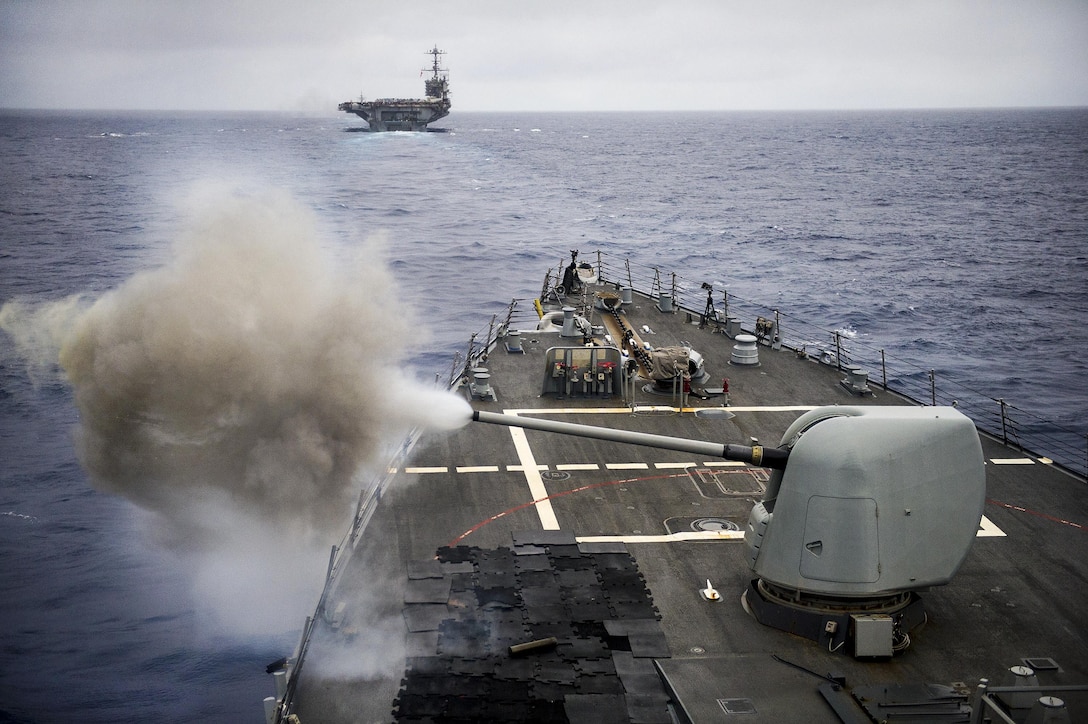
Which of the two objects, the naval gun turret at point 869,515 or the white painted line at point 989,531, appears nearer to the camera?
the naval gun turret at point 869,515

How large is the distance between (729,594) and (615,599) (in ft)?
7.93

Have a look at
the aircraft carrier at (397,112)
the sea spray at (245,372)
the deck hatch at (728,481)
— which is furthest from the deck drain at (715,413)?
the aircraft carrier at (397,112)

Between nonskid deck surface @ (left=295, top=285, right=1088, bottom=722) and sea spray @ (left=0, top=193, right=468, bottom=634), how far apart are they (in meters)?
1.73

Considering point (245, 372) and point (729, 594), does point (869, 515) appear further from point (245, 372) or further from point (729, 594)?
point (245, 372)

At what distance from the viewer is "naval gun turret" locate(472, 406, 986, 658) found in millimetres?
11141

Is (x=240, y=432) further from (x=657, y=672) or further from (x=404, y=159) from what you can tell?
(x=404, y=159)

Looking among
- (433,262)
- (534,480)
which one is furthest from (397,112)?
(534,480)

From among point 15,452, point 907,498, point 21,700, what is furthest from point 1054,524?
point 15,452

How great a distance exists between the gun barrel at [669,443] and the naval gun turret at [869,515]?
25 mm

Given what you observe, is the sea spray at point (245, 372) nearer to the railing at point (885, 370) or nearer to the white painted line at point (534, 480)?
the white painted line at point (534, 480)

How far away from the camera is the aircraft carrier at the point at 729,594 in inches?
389

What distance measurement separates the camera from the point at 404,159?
10725 centimetres

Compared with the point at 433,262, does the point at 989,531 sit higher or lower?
higher

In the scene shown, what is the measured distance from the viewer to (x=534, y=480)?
659 inches
